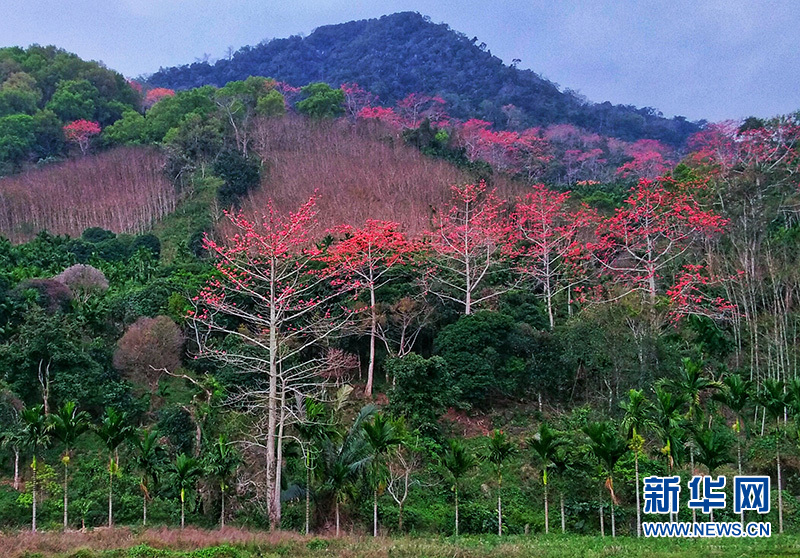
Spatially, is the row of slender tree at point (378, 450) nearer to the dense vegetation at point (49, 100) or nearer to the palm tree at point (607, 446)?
the palm tree at point (607, 446)

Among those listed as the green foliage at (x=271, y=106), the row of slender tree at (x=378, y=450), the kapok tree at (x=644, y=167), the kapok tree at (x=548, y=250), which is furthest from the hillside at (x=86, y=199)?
the kapok tree at (x=644, y=167)

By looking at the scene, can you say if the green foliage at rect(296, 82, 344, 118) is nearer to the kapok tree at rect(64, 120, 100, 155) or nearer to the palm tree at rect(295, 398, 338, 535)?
the kapok tree at rect(64, 120, 100, 155)

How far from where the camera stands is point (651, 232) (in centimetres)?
2008

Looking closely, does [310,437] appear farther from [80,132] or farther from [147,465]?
[80,132]

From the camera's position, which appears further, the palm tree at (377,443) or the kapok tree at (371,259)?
the kapok tree at (371,259)

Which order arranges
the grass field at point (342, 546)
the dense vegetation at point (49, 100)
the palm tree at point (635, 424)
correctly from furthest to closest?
the dense vegetation at point (49, 100) → the palm tree at point (635, 424) → the grass field at point (342, 546)

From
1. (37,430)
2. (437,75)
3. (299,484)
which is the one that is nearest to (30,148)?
(37,430)

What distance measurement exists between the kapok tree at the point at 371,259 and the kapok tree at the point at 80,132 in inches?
992

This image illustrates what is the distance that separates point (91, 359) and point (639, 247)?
52.5 feet

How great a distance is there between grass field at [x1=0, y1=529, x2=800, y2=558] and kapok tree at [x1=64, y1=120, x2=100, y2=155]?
1244 inches

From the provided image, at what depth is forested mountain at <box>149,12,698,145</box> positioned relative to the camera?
2404 inches

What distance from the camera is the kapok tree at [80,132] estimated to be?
37.5 m

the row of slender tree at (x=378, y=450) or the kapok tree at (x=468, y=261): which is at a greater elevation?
the kapok tree at (x=468, y=261)

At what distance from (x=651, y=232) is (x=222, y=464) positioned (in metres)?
14.3
